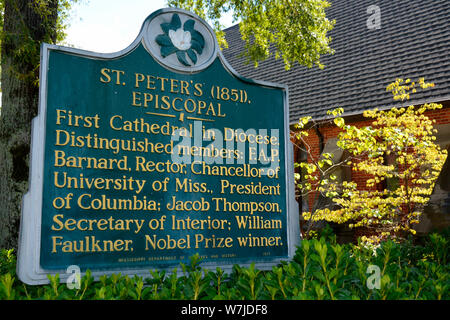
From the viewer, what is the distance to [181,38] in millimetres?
3932

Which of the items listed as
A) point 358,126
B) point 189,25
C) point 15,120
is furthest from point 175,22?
point 358,126

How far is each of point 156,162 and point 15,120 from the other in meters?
3.21

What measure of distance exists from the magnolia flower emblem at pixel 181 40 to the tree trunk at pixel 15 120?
109 inches

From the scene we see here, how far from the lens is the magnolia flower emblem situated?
3844 millimetres

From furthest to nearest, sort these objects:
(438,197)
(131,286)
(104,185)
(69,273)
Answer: (438,197) < (104,185) < (69,273) < (131,286)

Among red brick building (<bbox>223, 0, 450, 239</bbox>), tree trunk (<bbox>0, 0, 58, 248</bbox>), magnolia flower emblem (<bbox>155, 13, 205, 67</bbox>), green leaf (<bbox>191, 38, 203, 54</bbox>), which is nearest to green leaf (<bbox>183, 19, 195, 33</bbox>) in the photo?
magnolia flower emblem (<bbox>155, 13, 205, 67</bbox>)

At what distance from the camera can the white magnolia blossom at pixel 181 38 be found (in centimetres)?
390

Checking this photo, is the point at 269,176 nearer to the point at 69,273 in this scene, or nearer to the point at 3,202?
the point at 69,273

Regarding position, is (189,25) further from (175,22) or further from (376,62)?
(376,62)

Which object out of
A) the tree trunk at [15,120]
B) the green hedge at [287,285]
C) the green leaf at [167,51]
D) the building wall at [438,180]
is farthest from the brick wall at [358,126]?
the green hedge at [287,285]

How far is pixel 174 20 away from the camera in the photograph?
12.8 feet

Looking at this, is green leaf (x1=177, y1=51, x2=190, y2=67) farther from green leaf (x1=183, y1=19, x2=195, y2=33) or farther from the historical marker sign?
green leaf (x1=183, y1=19, x2=195, y2=33)
